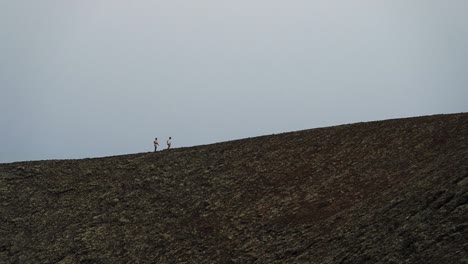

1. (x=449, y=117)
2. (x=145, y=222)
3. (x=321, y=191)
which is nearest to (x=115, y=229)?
(x=145, y=222)

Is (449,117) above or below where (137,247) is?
above

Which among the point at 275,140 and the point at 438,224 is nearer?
the point at 438,224

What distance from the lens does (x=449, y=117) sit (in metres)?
45.8

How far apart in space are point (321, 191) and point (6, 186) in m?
29.7

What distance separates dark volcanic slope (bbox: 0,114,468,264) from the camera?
28.5m

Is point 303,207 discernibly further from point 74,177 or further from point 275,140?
point 74,177

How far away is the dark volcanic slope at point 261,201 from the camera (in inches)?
1121

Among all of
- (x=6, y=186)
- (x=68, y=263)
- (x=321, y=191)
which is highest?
A: (x=6, y=186)

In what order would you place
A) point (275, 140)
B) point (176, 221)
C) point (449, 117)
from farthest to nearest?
point (275, 140)
point (449, 117)
point (176, 221)

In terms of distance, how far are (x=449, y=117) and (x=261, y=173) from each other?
49.4ft

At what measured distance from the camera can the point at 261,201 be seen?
4175cm

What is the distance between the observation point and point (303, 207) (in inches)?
1521

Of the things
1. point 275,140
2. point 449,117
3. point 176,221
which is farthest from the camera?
point 275,140

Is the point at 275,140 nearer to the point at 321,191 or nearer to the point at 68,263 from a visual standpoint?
the point at 321,191
